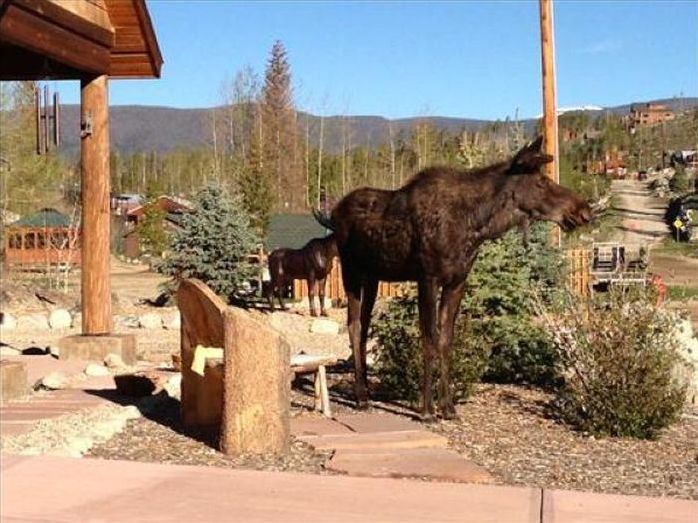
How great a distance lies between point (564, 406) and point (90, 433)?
3761mm

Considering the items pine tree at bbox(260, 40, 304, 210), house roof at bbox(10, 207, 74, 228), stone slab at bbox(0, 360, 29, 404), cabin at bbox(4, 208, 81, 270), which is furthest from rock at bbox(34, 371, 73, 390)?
pine tree at bbox(260, 40, 304, 210)

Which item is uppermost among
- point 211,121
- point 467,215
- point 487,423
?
point 211,121

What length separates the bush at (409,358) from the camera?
9.34m

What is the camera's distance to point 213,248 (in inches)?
894

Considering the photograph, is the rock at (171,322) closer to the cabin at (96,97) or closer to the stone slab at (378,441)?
the cabin at (96,97)

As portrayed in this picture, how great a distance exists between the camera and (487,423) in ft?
28.5

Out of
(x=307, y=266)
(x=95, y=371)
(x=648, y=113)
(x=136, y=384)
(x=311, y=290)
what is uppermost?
(x=648, y=113)

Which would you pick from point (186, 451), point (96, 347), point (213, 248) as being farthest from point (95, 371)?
point (213, 248)

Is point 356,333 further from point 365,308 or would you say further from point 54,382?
point 54,382

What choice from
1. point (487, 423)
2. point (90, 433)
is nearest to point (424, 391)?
point (487, 423)

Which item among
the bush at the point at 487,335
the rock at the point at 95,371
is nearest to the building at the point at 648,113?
the bush at the point at 487,335

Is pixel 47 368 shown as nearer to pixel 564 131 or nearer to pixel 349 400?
pixel 349 400

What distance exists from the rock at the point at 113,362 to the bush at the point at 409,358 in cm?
363

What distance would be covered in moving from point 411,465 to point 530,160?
2.84 m
